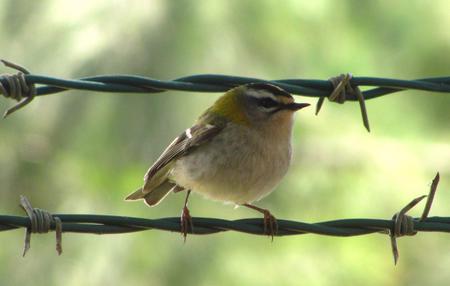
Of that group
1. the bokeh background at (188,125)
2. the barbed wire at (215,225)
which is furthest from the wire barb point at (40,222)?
the bokeh background at (188,125)

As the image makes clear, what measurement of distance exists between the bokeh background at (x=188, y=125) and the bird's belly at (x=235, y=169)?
1.59 meters

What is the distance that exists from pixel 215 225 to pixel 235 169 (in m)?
1.12

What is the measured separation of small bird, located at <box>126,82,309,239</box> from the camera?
16.1 feet

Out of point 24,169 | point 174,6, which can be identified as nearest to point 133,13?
point 174,6

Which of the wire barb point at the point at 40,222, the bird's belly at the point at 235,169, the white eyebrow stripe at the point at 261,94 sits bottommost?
the wire barb point at the point at 40,222

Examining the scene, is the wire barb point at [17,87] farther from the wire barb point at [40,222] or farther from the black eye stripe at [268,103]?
the black eye stripe at [268,103]

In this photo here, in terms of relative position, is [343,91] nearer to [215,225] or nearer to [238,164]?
[215,225]

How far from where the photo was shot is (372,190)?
7.53 meters

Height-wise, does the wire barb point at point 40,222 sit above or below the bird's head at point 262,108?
below

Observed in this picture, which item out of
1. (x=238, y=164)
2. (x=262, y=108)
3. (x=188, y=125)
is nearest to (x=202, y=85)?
(x=238, y=164)

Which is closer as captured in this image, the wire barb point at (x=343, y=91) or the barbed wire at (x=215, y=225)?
the barbed wire at (x=215, y=225)

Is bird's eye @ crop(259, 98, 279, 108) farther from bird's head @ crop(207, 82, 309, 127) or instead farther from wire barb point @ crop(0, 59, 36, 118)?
wire barb point @ crop(0, 59, 36, 118)

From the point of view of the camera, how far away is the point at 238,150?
4934 millimetres

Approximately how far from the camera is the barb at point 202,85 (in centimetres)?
365
